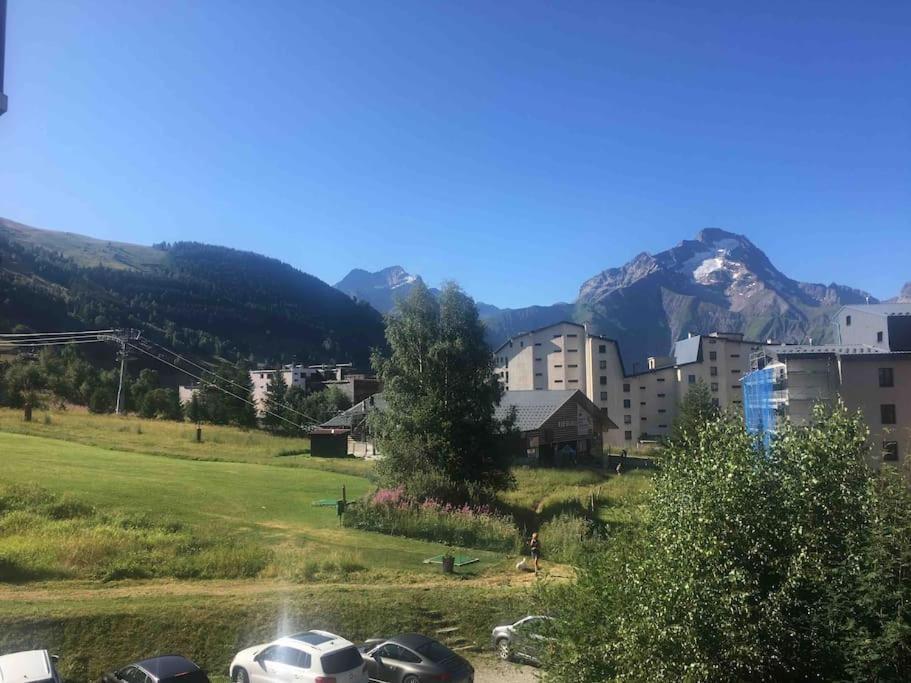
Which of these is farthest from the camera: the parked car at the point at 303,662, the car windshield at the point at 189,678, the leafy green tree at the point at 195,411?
the leafy green tree at the point at 195,411

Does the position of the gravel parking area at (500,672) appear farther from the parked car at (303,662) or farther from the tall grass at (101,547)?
the tall grass at (101,547)

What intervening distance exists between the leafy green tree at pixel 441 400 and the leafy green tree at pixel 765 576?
24.2 m

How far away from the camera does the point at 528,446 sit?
55844 millimetres

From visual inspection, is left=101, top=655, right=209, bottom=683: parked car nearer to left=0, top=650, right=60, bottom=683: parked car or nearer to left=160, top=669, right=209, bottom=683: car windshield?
left=160, top=669, right=209, bottom=683: car windshield

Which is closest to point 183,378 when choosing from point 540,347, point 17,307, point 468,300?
point 17,307

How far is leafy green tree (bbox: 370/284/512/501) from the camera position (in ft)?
115

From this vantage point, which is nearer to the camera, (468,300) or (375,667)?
(375,667)

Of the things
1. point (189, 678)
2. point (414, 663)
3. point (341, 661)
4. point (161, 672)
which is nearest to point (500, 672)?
point (414, 663)

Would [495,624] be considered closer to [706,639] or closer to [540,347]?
[706,639]

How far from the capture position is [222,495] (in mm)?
30047

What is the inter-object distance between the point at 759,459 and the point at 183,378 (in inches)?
→ 6545

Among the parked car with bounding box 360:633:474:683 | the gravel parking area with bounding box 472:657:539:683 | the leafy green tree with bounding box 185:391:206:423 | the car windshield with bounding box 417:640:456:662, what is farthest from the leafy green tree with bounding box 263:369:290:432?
the car windshield with bounding box 417:640:456:662

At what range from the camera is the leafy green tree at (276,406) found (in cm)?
8625

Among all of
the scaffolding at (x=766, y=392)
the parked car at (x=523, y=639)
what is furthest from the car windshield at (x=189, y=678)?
the scaffolding at (x=766, y=392)
